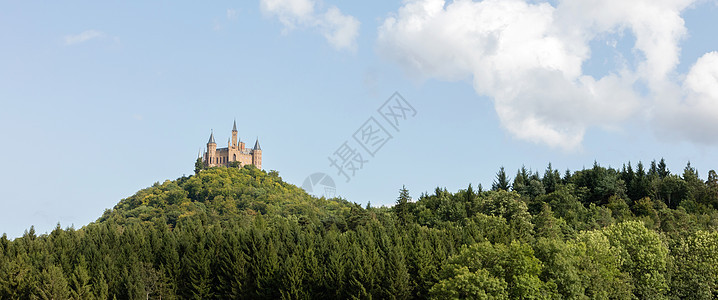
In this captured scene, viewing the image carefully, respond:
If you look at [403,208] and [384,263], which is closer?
[384,263]

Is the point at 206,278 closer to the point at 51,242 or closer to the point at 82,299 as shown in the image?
the point at 82,299

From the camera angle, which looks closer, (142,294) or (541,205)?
(142,294)

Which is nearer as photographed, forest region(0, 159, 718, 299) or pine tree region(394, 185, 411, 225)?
forest region(0, 159, 718, 299)

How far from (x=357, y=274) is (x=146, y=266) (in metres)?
26.3

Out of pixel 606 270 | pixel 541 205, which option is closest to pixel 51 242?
pixel 606 270

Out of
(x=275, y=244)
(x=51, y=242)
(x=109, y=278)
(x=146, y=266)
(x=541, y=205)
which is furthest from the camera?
(x=541, y=205)

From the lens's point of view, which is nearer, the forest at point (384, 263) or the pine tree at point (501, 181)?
the forest at point (384, 263)

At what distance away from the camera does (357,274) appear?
66688 millimetres

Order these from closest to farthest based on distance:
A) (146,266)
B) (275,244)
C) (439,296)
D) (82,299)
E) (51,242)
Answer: (439,296) → (82,299) → (146,266) → (275,244) → (51,242)

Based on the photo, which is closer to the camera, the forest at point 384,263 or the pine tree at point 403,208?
the forest at point 384,263

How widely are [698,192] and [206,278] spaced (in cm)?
8723

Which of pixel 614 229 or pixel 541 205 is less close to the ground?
pixel 541 205

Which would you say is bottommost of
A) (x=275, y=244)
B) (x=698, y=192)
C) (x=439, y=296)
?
(x=439, y=296)

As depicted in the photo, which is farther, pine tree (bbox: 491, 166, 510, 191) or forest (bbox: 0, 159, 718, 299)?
pine tree (bbox: 491, 166, 510, 191)
